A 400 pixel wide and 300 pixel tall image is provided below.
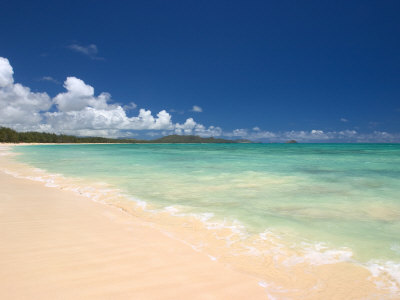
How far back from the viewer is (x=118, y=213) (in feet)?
17.0

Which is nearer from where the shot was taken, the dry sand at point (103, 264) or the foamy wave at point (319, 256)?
the dry sand at point (103, 264)

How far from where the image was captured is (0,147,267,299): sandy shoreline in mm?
2307

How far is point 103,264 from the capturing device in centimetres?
283

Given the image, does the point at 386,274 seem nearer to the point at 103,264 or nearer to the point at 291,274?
the point at 291,274

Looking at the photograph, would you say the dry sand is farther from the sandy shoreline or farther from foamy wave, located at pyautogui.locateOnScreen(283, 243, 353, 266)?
foamy wave, located at pyautogui.locateOnScreen(283, 243, 353, 266)

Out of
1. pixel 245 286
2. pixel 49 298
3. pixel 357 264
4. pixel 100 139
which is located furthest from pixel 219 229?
pixel 100 139

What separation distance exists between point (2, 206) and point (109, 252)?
12.7ft

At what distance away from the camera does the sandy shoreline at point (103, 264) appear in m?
2.31

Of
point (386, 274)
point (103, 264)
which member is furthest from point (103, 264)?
point (386, 274)

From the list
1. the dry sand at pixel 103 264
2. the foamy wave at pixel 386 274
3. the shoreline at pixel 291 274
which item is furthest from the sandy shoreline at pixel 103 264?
the foamy wave at pixel 386 274

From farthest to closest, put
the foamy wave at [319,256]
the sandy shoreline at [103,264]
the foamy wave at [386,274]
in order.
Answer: the foamy wave at [319,256], the foamy wave at [386,274], the sandy shoreline at [103,264]

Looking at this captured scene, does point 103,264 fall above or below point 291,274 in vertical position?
above

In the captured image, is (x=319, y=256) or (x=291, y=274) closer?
(x=291, y=274)

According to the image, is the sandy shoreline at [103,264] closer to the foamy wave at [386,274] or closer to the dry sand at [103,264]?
the dry sand at [103,264]
